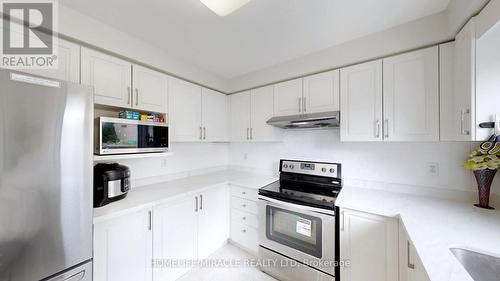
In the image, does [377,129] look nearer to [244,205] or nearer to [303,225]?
[303,225]

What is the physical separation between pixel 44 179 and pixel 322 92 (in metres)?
2.22

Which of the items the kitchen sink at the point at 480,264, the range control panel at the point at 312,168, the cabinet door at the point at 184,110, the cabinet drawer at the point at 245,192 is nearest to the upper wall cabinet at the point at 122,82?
the cabinet door at the point at 184,110

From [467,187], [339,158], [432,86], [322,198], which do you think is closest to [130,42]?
[322,198]

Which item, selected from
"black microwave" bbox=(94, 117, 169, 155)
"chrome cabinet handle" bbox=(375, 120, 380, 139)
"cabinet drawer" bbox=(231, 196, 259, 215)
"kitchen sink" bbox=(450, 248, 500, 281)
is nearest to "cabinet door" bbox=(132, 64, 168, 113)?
"black microwave" bbox=(94, 117, 169, 155)

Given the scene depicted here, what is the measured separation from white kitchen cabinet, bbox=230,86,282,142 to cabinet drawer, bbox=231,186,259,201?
2.30 feet

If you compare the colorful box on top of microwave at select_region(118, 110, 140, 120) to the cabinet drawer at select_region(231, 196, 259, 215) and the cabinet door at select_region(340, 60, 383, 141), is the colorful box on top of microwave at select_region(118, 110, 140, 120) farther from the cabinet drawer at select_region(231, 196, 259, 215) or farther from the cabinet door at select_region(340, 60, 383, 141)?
the cabinet door at select_region(340, 60, 383, 141)

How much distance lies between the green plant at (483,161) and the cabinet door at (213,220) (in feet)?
7.41

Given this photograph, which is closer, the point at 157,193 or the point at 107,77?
the point at 107,77

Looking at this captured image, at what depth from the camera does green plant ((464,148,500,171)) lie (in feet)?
3.91

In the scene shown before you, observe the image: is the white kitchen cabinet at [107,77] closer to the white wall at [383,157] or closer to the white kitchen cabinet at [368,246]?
the white wall at [383,157]

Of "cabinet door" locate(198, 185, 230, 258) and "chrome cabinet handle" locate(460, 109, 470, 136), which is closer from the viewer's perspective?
"chrome cabinet handle" locate(460, 109, 470, 136)

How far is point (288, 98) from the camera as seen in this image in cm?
213

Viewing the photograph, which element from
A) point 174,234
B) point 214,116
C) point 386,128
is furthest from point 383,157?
point 174,234
